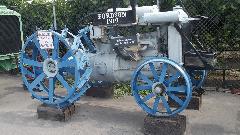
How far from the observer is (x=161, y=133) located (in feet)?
19.6

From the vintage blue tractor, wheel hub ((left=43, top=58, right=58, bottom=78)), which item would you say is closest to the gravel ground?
the vintage blue tractor

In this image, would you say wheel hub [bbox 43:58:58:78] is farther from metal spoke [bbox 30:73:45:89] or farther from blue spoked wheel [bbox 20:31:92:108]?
metal spoke [bbox 30:73:45:89]

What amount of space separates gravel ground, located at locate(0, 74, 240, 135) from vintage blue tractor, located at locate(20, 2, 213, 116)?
18.2 inches

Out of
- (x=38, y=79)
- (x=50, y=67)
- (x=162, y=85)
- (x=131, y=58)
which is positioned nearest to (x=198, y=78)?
(x=131, y=58)

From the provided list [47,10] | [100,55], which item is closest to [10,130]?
[100,55]

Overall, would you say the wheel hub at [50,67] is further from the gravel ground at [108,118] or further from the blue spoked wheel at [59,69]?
the gravel ground at [108,118]

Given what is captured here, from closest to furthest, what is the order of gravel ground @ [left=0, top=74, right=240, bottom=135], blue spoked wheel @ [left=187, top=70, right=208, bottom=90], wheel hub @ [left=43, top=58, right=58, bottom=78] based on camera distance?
1. gravel ground @ [left=0, top=74, right=240, bottom=135]
2. wheel hub @ [left=43, top=58, right=58, bottom=78]
3. blue spoked wheel @ [left=187, top=70, right=208, bottom=90]

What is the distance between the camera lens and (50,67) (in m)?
6.75

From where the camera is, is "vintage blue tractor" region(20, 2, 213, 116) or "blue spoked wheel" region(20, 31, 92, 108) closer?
"vintage blue tractor" region(20, 2, 213, 116)

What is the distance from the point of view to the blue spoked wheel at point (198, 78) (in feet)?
24.1

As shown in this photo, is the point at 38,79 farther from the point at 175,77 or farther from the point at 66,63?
the point at 175,77

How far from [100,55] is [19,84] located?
375 centimetres

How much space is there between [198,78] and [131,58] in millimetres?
1766

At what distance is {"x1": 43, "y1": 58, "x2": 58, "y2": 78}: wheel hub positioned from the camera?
262 inches
